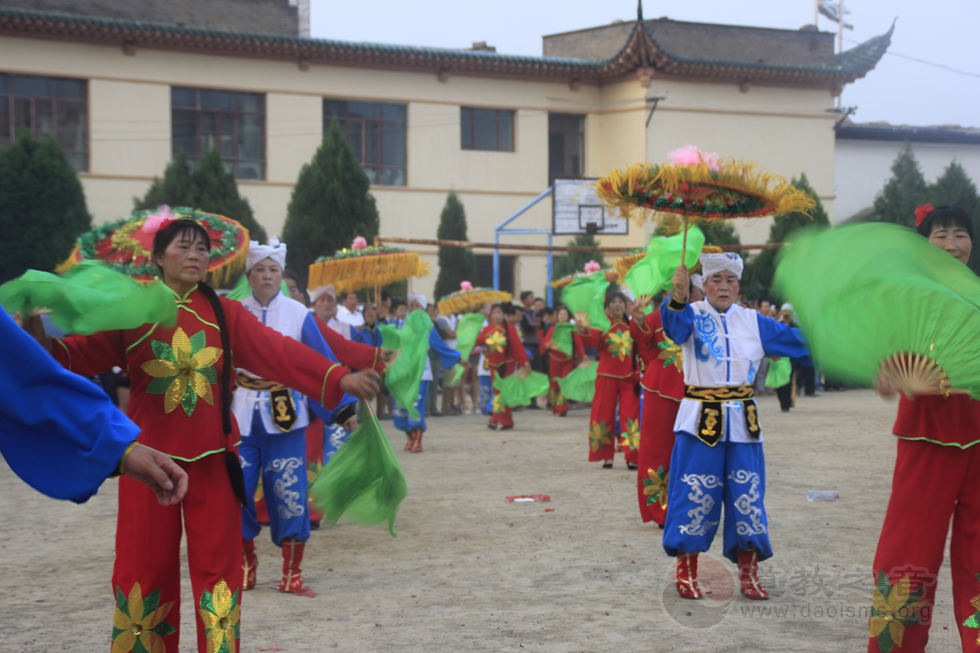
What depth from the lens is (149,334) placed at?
3914 millimetres

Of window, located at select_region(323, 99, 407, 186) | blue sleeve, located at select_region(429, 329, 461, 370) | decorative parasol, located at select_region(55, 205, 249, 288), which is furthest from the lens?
window, located at select_region(323, 99, 407, 186)

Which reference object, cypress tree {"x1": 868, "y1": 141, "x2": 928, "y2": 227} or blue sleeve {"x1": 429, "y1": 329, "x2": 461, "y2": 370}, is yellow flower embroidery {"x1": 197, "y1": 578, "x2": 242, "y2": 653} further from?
cypress tree {"x1": 868, "y1": 141, "x2": 928, "y2": 227}

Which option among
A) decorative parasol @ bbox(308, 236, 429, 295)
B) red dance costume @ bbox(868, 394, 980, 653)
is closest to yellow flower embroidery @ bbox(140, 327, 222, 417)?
red dance costume @ bbox(868, 394, 980, 653)

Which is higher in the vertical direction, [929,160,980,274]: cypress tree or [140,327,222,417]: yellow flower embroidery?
[929,160,980,274]: cypress tree

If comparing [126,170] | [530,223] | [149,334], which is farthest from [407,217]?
[149,334]

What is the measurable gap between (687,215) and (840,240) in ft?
7.71

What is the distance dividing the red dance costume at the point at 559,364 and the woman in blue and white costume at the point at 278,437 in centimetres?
959

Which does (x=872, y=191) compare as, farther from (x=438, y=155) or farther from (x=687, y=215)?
(x=687, y=215)

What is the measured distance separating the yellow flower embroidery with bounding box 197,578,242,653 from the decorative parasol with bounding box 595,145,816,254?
2929 mm

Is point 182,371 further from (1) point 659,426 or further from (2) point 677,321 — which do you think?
(1) point 659,426

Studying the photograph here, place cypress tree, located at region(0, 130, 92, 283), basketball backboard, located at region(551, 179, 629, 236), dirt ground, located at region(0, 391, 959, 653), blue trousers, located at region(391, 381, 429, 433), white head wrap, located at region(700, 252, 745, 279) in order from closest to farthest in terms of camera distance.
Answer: dirt ground, located at region(0, 391, 959, 653) → white head wrap, located at region(700, 252, 745, 279) → blue trousers, located at region(391, 381, 429, 433) → cypress tree, located at region(0, 130, 92, 283) → basketball backboard, located at region(551, 179, 629, 236)

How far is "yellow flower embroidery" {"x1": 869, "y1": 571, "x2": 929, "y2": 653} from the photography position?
12.7 feet

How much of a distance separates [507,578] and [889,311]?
3428 mm

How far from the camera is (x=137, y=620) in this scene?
3768 millimetres
